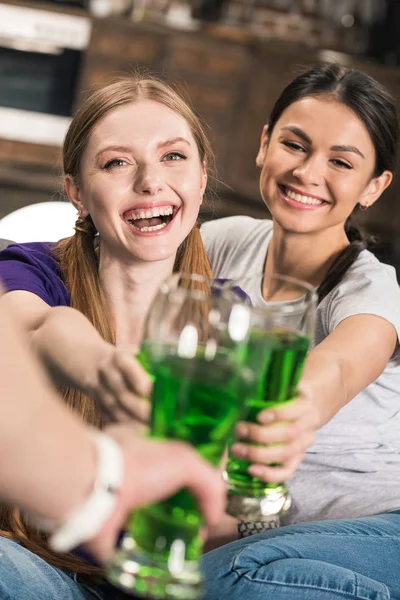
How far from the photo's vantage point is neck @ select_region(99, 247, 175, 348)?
1458 mm

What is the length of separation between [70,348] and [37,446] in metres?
0.33

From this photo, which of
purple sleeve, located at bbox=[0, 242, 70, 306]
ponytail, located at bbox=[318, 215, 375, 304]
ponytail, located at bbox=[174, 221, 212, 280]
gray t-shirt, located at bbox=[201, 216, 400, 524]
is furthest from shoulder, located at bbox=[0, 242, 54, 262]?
ponytail, located at bbox=[318, 215, 375, 304]

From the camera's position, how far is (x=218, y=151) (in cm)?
529

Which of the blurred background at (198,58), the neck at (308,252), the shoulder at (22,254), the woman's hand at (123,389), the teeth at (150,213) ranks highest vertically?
the woman's hand at (123,389)

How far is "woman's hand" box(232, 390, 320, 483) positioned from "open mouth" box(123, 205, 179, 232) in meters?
0.57

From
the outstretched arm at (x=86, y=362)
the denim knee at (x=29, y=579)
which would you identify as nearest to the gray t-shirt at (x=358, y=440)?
the denim knee at (x=29, y=579)

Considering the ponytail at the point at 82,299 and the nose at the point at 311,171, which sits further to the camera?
the nose at the point at 311,171

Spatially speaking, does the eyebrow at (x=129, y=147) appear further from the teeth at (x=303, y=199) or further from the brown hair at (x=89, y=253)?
the teeth at (x=303, y=199)

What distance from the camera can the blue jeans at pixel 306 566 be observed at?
125cm

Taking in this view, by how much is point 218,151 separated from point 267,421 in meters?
4.53

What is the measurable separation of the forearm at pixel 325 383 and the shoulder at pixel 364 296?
284 mm

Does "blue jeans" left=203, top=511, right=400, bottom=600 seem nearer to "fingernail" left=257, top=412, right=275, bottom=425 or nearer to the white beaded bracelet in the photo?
"fingernail" left=257, top=412, right=275, bottom=425

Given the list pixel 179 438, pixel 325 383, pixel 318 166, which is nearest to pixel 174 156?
pixel 318 166

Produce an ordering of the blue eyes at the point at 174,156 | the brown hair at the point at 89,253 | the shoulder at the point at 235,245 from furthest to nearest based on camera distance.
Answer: the shoulder at the point at 235,245
the blue eyes at the point at 174,156
the brown hair at the point at 89,253
